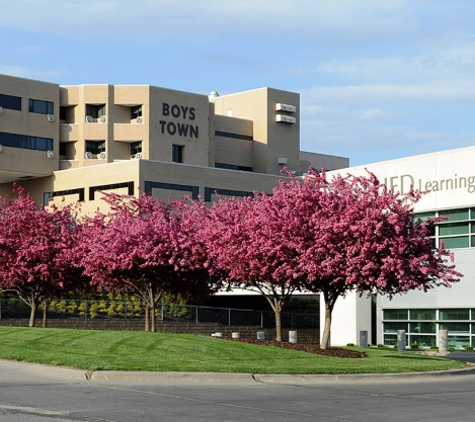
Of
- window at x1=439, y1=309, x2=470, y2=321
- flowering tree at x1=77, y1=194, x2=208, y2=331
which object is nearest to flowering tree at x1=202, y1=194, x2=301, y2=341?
flowering tree at x1=77, y1=194, x2=208, y2=331

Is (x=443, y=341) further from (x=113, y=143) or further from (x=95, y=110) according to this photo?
(x=95, y=110)

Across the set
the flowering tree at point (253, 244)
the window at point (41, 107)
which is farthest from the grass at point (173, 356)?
the window at point (41, 107)

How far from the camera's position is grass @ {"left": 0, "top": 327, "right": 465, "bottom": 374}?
21516mm

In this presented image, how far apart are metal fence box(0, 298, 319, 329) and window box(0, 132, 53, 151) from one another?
27415mm

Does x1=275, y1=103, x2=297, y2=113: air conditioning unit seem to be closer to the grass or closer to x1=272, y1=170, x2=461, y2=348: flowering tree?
x1=272, y1=170, x2=461, y2=348: flowering tree

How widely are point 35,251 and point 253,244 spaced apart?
13.3m

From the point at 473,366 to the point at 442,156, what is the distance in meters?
13.2

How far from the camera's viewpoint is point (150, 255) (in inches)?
1395

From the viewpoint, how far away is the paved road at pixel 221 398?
14.9 meters

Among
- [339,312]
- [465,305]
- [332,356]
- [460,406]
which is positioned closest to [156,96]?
[339,312]

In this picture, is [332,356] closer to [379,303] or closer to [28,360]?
[28,360]

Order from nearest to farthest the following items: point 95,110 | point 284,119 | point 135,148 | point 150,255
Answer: point 150,255 → point 95,110 → point 135,148 → point 284,119

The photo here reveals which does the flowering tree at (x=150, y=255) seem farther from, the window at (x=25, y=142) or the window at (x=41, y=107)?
the window at (x=41, y=107)

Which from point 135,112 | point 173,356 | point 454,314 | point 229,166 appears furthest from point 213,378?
point 229,166
